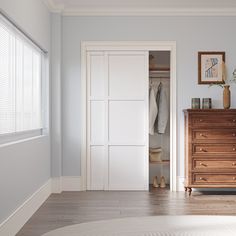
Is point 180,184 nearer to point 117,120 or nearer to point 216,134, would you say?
point 216,134

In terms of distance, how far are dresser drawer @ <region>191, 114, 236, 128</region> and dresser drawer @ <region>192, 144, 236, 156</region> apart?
0.26m

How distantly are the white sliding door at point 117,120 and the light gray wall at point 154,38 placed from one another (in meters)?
0.21

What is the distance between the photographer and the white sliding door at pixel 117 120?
19.3ft

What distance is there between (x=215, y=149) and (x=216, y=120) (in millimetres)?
371

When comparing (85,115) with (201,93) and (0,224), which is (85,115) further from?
(0,224)

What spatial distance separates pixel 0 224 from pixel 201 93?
3458 mm

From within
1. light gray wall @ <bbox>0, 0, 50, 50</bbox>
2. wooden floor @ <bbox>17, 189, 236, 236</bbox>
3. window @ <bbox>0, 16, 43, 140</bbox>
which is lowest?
wooden floor @ <bbox>17, 189, 236, 236</bbox>

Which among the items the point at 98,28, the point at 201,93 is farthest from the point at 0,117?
the point at 201,93

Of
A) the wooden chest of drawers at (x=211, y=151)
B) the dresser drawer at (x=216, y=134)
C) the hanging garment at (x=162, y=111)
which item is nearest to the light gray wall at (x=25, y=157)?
the hanging garment at (x=162, y=111)

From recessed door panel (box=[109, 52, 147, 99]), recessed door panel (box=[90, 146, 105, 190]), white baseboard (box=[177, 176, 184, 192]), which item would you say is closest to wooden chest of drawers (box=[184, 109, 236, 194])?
white baseboard (box=[177, 176, 184, 192])

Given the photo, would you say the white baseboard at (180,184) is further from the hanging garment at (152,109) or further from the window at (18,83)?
the window at (18,83)

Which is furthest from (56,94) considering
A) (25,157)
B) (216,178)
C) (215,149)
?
(216,178)

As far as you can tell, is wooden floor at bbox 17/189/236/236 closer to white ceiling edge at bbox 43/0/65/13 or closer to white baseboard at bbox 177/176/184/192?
white baseboard at bbox 177/176/184/192

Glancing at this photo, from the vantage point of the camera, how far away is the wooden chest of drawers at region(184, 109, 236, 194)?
543 centimetres
